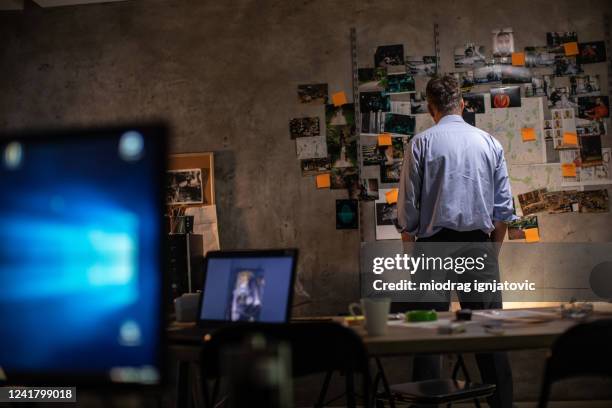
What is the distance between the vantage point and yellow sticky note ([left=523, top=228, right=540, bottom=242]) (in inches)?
167

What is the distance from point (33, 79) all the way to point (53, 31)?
1.19 feet

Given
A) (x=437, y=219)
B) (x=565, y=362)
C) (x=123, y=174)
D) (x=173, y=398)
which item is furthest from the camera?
(x=173, y=398)

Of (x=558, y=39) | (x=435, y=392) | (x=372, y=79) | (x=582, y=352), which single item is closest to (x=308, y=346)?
(x=582, y=352)

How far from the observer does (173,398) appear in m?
3.61

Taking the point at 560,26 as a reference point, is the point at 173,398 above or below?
below

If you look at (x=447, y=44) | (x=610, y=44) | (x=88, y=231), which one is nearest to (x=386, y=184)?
(x=447, y=44)

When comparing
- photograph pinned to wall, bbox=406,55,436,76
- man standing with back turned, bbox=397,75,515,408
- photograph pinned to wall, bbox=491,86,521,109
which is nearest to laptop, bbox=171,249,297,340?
man standing with back turned, bbox=397,75,515,408

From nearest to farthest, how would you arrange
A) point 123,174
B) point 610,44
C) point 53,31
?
point 123,174 < point 610,44 < point 53,31

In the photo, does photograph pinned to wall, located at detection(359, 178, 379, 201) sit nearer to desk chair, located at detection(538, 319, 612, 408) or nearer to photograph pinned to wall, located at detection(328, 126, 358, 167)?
photograph pinned to wall, located at detection(328, 126, 358, 167)

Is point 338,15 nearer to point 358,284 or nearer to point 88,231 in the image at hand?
point 358,284

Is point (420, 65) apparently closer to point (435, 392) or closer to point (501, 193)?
point (501, 193)

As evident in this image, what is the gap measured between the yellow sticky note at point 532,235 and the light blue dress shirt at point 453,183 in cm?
123

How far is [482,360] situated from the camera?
9.31 ft

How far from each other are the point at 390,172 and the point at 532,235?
3.24ft
